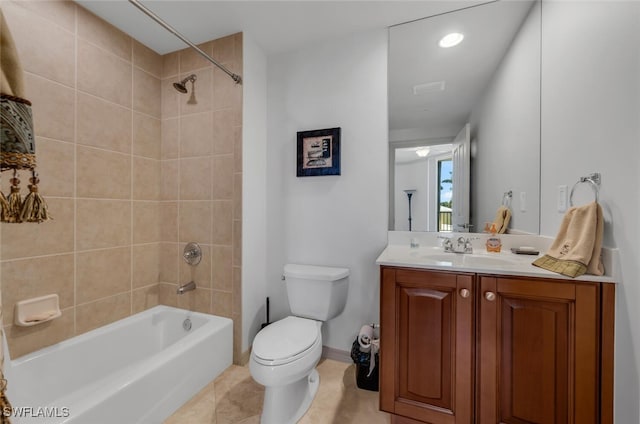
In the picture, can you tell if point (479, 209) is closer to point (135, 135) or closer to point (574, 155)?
point (574, 155)

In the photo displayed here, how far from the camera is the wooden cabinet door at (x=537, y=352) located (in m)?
1.04

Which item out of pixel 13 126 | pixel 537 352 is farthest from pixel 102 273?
pixel 537 352

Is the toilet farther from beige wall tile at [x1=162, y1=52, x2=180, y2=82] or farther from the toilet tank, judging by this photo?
beige wall tile at [x1=162, y1=52, x2=180, y2=82]

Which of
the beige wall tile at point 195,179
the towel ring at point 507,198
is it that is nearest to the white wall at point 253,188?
the beige wall tile at point 195,179

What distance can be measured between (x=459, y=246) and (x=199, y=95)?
2.11 m

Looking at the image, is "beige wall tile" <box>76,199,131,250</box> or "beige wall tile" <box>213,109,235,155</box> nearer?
"beige wall tile" <box>76,199,131,250</box>

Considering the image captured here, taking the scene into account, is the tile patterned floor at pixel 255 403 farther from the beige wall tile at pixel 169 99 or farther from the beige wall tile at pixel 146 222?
the beige wall tile at pixel 169 99

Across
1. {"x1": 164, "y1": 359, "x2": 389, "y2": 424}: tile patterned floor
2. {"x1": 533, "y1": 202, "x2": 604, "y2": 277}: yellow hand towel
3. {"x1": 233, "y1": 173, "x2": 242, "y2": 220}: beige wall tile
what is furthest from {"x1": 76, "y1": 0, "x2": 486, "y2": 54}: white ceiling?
{"x1": 164, "y1": 359, "x2": 389, "y2": 424}: tile patterned floor

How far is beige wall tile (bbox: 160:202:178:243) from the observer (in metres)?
2.12

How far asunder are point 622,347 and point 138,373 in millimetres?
2045

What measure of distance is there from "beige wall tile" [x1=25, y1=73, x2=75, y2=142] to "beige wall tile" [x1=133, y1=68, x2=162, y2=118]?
42 cm

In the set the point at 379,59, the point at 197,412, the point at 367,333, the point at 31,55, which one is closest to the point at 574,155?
the point at 379,59

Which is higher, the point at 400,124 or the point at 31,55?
the point at 31,55

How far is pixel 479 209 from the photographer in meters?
1.73
